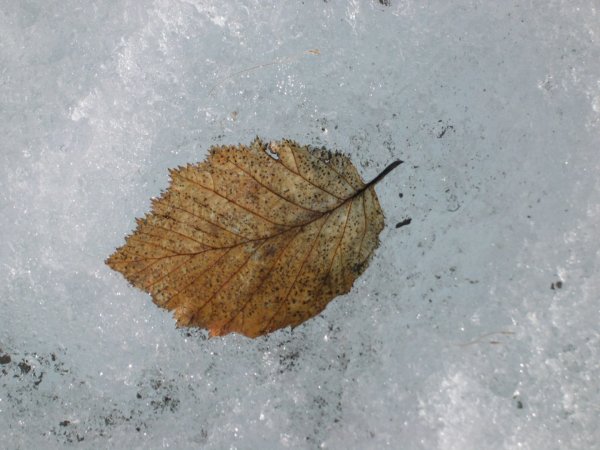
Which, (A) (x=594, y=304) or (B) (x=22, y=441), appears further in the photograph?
(B) (x=22, y=441)

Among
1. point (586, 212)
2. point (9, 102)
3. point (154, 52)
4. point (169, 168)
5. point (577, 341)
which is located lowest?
point (577, 341)

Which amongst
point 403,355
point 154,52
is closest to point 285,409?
point 403,355

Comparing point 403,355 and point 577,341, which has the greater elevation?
point 403,355

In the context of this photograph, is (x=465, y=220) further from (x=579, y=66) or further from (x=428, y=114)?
(x=579, y=66)

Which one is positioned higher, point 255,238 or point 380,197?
point 255,238
